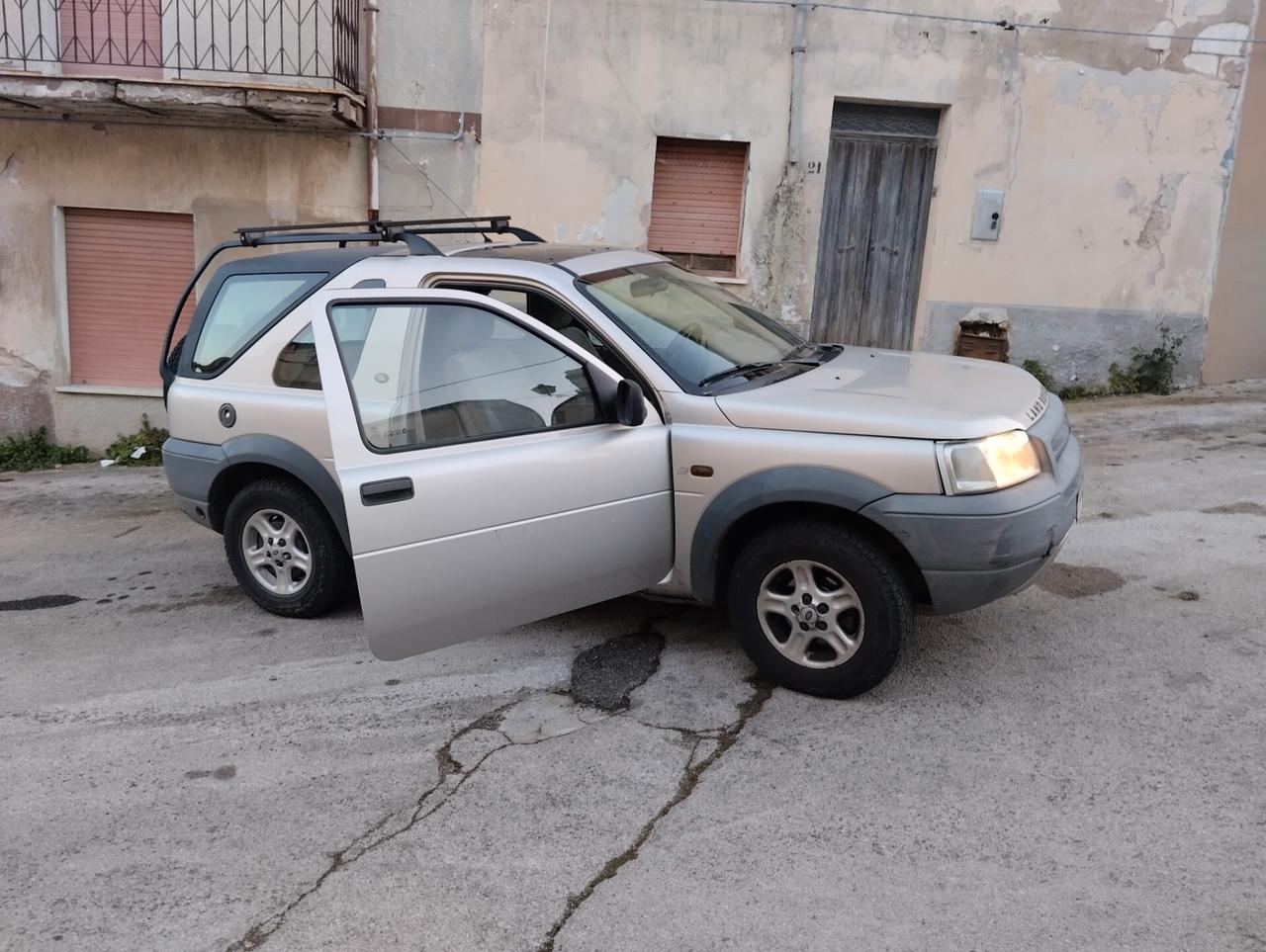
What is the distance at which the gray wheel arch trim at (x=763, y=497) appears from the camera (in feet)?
12.5

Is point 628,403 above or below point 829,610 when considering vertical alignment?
above

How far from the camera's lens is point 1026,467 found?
12.7ft

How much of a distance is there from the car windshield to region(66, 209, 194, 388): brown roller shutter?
6749 mm

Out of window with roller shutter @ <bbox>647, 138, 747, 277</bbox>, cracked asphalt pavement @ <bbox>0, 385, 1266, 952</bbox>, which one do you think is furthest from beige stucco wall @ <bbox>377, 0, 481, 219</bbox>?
cracked asphalt pavement @ <bbox>0, 385, 1266, 952</bbox>

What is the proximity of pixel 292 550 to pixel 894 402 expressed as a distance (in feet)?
10.0

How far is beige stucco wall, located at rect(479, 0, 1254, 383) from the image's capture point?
32.0 ft

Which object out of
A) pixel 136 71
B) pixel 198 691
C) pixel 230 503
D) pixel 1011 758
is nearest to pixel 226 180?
pixel 136 71

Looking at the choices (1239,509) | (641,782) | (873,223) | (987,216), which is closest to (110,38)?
(873,223)

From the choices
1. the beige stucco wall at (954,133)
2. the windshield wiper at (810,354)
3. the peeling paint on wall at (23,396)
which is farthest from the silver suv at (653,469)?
the peeling paint on wall at (23,396)

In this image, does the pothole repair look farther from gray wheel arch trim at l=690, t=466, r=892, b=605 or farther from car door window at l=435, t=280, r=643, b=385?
car door window at l=435, t=280, r=643, b=385

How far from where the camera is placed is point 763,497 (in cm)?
395

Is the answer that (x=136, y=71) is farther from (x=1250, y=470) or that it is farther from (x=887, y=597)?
(x=1250, y=470)

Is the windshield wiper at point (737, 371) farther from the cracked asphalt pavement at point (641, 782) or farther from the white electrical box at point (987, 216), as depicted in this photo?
the white electrical box at point (987, 216)

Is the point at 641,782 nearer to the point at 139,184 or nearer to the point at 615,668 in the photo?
the point at 615,668
